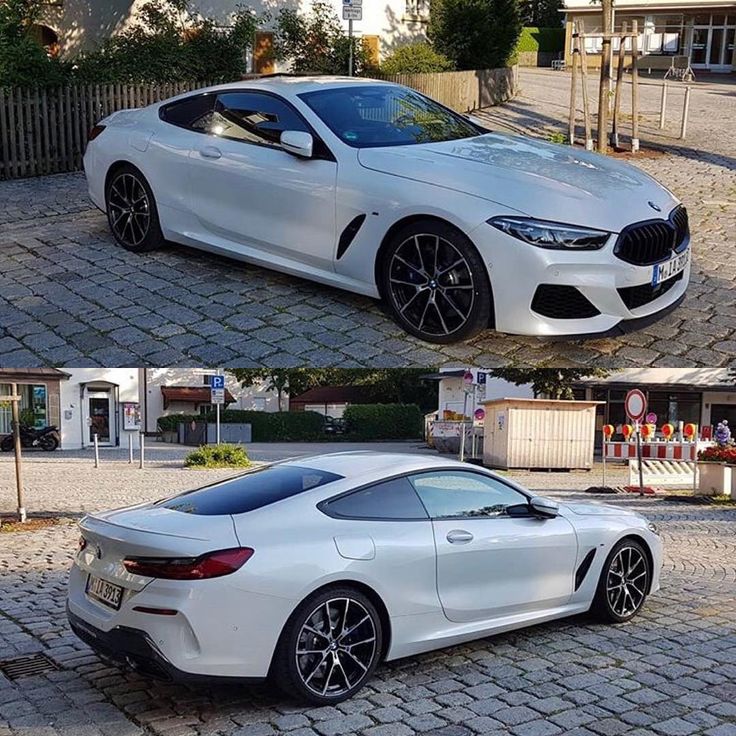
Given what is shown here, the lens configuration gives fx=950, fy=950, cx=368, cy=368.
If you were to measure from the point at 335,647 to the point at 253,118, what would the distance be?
17.1 ft

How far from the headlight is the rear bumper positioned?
11.3 feet

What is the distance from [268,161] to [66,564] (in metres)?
3.71

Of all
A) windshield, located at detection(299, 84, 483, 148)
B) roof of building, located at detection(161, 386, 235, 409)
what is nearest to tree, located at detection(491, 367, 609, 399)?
windshield, located at detection(299, 84, 483, 148)

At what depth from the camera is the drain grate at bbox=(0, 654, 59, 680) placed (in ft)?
16.1

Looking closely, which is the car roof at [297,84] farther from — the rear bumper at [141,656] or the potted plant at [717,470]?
the potted plant at [717,470]

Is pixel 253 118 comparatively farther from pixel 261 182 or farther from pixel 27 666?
pixel 27 666

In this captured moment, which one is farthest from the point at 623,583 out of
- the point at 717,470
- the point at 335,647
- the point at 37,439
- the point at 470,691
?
the point at 37,439

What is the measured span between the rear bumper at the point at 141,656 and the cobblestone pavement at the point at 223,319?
10.8 feet

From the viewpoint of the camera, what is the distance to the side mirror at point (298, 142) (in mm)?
7410

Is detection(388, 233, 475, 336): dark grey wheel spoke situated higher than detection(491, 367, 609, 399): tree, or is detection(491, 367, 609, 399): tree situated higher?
detection(388, 233, 475, 336): dark grey wheel spoke

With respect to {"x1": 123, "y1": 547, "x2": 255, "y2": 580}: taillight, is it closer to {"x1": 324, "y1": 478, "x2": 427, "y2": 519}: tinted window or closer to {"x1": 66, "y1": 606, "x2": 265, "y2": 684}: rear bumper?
{"x1": 66, "y1": 606, "x2": 265, "y2": 684}: rear bumper

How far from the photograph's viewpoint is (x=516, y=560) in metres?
5.26

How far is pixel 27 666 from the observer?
506cm

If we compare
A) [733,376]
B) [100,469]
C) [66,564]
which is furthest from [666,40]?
[66,564]
